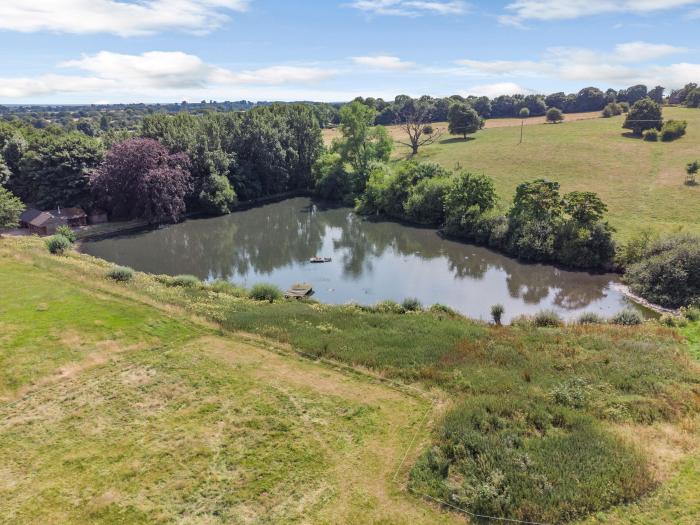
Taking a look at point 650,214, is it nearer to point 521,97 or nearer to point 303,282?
point 303,282

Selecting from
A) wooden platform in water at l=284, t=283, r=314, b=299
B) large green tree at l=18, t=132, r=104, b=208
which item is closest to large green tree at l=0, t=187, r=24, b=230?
large green tree at l=18, t=132, r=104, b=208

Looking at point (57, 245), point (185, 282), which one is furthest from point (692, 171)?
point (57, 245)

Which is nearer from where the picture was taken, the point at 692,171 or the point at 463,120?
the point at 692,171

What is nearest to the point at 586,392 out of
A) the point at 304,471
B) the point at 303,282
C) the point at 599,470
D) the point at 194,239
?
the point at 599,470

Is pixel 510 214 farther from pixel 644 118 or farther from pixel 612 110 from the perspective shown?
pixel 612 110

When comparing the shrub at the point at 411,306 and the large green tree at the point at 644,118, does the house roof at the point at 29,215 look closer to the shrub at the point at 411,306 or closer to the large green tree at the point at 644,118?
the shrub at the point at 411,306

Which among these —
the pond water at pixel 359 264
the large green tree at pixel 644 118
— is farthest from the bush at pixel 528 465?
the large green tree at pixel 644 118
